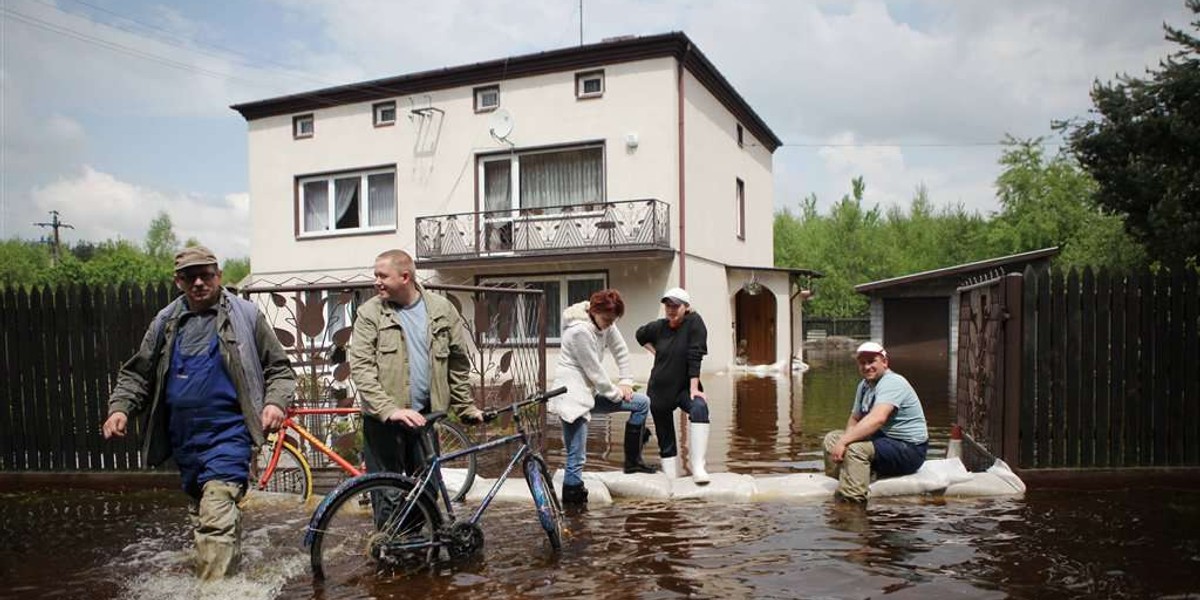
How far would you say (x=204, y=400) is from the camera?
4422mm

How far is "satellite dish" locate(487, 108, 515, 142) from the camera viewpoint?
19.6 metres

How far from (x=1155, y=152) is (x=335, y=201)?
18.8 metres

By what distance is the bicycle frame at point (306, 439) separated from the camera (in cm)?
673

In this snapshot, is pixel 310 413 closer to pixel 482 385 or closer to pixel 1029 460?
pixel 482 385

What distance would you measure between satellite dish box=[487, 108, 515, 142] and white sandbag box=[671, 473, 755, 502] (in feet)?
46.7

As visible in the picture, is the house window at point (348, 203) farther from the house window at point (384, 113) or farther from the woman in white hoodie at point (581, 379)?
the woman in white hoodie at point (581, 379)

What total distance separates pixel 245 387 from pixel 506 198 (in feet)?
Result: 53.1

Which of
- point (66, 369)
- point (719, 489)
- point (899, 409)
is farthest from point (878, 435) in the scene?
point (66, 369)

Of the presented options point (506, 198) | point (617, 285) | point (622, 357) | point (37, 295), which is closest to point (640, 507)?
point (622, 357)

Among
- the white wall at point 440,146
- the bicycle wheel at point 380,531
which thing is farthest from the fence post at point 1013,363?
the white wall at point 440,146

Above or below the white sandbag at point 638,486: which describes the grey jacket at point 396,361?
above

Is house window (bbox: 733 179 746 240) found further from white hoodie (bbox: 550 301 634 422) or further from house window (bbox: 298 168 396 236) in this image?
white hoodie (bbox: 550 301 634 422)

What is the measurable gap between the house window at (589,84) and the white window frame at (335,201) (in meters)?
5.55

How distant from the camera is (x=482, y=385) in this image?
7.87 m
